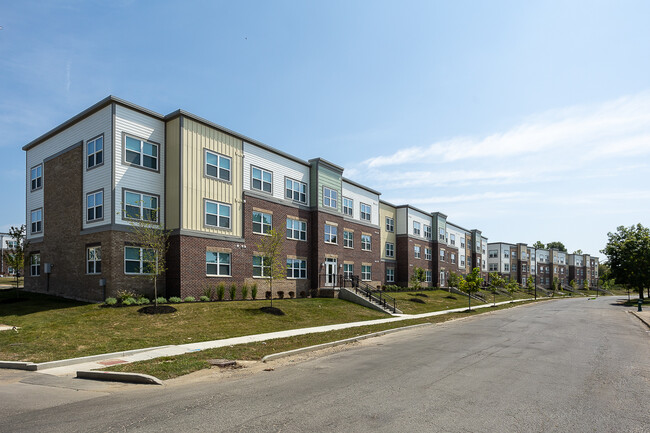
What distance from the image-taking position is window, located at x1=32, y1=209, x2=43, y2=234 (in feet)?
100

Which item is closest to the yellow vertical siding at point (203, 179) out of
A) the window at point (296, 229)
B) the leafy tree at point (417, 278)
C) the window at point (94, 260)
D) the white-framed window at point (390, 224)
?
the window at point (94, 260)

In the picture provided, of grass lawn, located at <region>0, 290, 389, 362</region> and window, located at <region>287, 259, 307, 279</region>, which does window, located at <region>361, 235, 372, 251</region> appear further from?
grass lawn, located at <region>0, 290, 389, 362</region>

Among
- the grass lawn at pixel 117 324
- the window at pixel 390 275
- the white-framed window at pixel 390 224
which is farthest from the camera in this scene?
the white-framed window at pixel 390 224

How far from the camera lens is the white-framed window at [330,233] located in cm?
3809

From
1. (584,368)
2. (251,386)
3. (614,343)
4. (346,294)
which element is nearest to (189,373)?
(251,386)

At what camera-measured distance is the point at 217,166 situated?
28344 millimetres

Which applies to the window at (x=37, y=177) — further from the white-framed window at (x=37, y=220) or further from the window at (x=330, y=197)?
the window at (x=330, y=197)

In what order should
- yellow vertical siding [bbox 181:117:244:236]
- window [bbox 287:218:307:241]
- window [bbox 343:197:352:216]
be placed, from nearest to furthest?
1. yellow vertical siding [bbox 181:117:244:236]
2. window [bbox 287:218:307:241]
3. window [bbox 343:197:352:216]

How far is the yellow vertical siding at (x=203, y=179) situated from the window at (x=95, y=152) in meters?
4.50

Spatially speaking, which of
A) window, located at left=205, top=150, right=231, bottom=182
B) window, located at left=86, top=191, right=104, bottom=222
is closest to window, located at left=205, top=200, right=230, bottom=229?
window, located at left=205, top=150, right=231, bottom=182

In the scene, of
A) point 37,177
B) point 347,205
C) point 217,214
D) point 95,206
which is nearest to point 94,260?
point 95,206

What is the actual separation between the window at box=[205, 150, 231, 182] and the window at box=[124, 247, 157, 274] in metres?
6.36

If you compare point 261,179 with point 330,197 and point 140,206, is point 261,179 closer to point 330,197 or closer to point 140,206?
point 330,197

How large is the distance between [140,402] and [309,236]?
1133 inches
